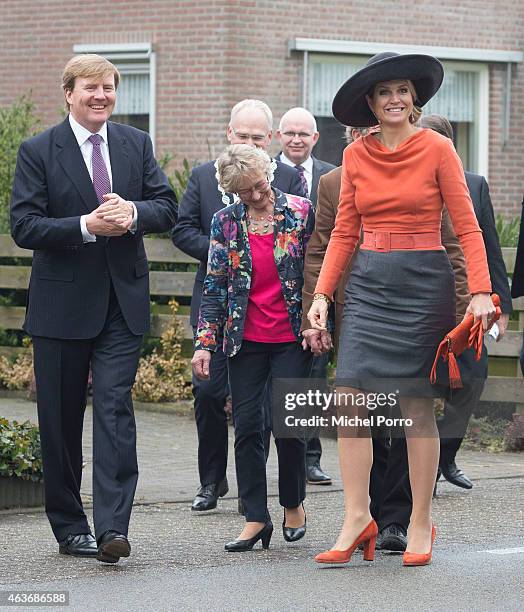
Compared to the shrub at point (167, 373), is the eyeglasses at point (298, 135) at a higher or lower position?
higher

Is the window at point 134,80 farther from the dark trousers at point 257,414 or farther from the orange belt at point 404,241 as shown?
the orange belt at point 404,241

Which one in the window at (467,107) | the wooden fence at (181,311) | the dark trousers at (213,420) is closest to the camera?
the dark trousers at (213,420)

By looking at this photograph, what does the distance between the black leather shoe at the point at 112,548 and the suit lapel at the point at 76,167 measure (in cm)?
141

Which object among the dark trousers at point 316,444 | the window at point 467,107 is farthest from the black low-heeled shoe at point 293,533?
the window at point 467,107

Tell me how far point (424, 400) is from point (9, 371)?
7439 millimetres

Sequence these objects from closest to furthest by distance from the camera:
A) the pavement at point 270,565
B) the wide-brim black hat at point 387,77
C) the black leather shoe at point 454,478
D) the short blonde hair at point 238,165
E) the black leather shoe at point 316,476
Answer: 1. the pavement at point 270,565
2. the wide-brim black hat at point 387,77
3. the short blonde hair at point 238,165
4. the black leather shoe at point 454,478
5. the black leather shoe at point 316,476

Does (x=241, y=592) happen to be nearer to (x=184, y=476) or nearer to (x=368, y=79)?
(x=368, y=79)

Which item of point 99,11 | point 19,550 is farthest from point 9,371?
point 19,550

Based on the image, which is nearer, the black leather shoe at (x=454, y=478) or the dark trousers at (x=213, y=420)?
the dark trousers at (x=213, y=420)

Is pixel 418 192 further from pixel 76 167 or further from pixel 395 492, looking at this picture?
pixel 76 167

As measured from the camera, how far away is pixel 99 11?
17047mm

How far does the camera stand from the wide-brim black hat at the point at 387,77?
645 cm

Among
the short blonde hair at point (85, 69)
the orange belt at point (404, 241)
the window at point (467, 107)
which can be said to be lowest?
the orange belt at point (404, 241)

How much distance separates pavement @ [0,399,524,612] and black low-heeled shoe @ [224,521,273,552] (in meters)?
0.05
